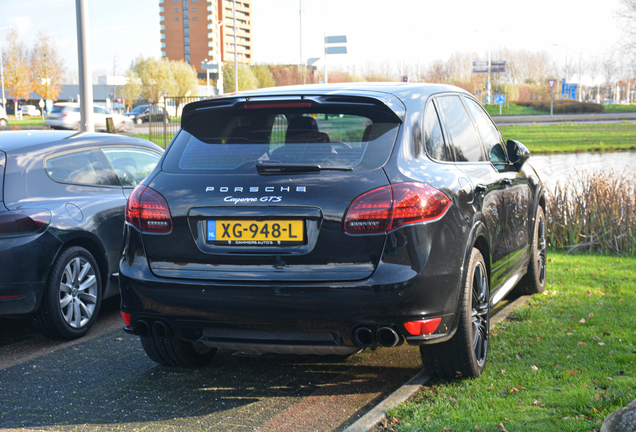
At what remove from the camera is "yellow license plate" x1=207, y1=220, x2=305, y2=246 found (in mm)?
3367

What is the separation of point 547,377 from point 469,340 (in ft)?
2.08

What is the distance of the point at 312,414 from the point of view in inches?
142

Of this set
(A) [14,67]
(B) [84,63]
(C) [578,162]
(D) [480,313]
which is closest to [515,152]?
(D) [480,313]

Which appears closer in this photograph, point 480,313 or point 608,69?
point 480,313

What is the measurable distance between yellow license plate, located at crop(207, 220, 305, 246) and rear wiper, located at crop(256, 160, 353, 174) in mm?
285

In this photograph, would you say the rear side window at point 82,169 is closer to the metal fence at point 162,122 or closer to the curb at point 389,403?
the curb at point 389,403

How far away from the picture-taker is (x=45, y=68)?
72500mm

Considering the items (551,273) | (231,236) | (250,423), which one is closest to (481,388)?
(250,423)

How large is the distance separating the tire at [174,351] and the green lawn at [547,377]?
1.53m

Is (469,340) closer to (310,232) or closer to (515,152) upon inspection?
(310,232)

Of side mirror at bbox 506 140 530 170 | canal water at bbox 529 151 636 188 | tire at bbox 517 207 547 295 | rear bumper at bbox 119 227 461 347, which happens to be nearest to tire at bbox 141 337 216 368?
rear bumper at bbox 119 227 461 347

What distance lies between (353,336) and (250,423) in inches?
29.8

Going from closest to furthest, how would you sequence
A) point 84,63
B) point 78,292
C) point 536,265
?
point 78,292
point 536,265
point 84,63

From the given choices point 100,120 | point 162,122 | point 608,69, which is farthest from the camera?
point 608,69
